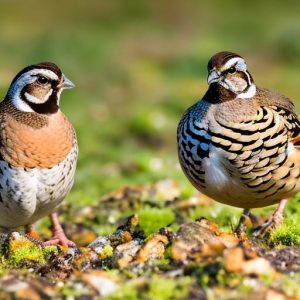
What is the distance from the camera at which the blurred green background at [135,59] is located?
14.4 metres

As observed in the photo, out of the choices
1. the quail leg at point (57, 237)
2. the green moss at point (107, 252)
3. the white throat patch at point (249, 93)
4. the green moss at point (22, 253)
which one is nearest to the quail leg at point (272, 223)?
the white throat patch at point (249, 93)

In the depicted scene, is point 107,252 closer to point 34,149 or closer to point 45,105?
point 34,149

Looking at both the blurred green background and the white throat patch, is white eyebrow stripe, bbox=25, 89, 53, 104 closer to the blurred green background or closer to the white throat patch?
the white throat patch

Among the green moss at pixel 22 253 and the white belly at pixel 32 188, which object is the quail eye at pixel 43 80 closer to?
the white belly at pixel 32 188

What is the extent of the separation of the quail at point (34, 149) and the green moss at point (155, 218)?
90cm

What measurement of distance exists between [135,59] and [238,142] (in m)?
17.4

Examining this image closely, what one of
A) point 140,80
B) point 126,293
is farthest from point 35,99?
point 140,80

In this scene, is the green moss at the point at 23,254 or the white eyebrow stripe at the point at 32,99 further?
the white eyebrow stripe at the point at 32,99

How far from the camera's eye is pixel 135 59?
79.3ft

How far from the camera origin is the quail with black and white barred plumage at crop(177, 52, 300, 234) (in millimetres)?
7031

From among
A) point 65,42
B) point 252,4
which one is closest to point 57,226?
point 65,42

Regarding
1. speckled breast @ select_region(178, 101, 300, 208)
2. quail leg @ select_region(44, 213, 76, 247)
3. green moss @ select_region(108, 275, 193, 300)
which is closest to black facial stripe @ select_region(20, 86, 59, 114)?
quail leg @ select_region(44, 213, 76, 247)

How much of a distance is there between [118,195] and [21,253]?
360cm

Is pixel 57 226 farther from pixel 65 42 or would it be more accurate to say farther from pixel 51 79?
pixel 65 42
